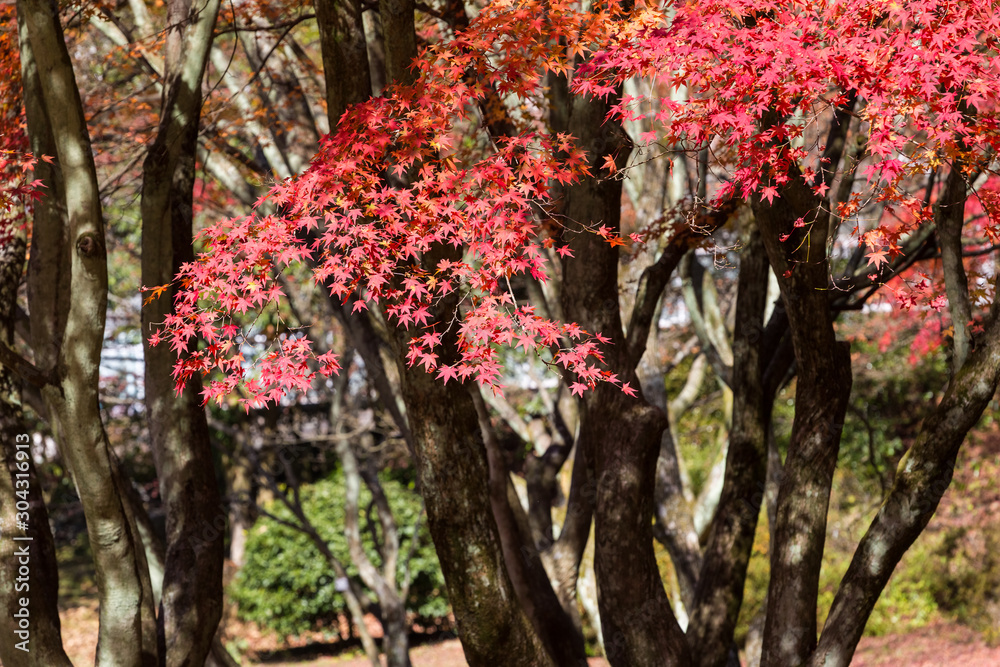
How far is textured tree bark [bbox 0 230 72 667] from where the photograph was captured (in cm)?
386

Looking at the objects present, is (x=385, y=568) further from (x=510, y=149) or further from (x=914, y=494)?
(x=510, y=149)

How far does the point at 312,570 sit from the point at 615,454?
328 inches

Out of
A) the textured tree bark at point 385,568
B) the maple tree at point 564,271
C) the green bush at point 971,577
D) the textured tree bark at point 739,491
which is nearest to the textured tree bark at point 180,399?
the maple tree at point 564,271

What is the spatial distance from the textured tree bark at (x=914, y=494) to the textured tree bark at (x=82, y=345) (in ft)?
11.0

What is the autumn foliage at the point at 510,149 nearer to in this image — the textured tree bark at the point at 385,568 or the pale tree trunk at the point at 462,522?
the pale tree trunk at the point at 462,522

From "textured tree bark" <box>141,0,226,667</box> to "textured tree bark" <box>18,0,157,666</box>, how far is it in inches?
14.3

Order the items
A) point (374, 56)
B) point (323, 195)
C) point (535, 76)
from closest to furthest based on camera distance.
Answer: point (323, 195)
point (535, 76)
point (374, 56)

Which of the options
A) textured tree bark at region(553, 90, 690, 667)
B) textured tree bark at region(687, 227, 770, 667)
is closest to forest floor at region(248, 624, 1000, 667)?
textured tree bark at region(687, 227, 770, 667)

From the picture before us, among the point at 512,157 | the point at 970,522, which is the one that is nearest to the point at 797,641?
the point at 512,157

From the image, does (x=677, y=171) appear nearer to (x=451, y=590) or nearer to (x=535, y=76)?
(x=535, y=76)

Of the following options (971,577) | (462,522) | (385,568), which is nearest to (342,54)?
(462,522)

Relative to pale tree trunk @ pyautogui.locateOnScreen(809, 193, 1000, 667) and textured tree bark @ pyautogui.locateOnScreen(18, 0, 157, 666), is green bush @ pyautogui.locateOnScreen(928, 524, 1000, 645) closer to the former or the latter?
pale tree trunk @ pyautogui.locateOnScreen(809, 193, 1000, 667)

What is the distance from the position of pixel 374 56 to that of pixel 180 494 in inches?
114

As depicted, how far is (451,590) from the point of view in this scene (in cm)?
414
